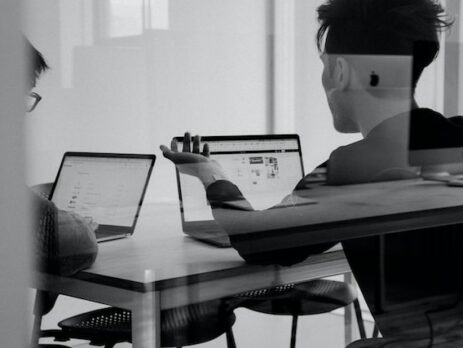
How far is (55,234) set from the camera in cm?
A: 83

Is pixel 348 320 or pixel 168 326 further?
pixel 348 320

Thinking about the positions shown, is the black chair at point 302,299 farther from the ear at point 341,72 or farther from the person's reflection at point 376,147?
the ear at point 341,72

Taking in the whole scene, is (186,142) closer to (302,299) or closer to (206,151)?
(206,151)

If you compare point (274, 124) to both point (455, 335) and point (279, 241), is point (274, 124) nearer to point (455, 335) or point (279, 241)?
point (279, 241)

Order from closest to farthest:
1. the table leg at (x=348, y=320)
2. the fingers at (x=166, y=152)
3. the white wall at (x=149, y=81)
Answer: the white wall at (x=149, y=81) < the fingers at (x=166, y=152) < the table leg at (x=348, y=320)

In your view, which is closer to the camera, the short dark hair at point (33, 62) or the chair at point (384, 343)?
the short dark hair at point (33, 62)

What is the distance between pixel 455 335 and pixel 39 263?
3.42ft

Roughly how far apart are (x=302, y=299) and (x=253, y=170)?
0.96 ft

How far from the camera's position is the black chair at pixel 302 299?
1.22 metres

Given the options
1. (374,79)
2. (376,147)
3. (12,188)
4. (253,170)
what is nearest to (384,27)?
(374,79)

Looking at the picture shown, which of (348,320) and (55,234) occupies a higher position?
(55,234)

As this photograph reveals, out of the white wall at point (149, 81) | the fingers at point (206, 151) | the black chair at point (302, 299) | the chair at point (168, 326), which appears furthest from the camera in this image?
the black chair at point (302, 299)

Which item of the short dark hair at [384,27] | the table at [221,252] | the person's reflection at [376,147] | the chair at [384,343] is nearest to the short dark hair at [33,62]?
the table at [221,252]

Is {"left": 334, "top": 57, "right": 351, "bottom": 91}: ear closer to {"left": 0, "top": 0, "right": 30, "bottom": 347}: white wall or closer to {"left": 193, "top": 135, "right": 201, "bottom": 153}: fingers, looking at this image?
{"left": 193, "top": 135, "right": 201, "bottom": 153}: fingers
